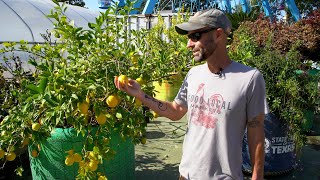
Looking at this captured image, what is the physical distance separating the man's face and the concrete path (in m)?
1.58

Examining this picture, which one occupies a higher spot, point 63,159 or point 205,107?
point 205,107

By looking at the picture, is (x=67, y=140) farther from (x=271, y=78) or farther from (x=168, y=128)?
(x=168, y=128)

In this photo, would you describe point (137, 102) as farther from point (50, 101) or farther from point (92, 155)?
point (50, 101)

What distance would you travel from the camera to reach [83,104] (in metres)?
1.90

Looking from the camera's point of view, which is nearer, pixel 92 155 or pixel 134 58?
pixel 92 155

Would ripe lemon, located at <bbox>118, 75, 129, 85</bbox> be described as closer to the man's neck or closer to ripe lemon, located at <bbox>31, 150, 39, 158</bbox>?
the man's neck

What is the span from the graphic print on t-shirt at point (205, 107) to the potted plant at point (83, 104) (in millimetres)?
412

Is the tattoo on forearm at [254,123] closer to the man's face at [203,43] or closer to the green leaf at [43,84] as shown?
the man's face at [203,43]

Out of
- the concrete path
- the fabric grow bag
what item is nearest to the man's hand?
the fabric grow bag

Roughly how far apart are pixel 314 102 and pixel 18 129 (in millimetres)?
2751

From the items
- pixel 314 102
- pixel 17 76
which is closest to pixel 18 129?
pixel 17 76

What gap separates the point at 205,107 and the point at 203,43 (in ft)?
→ 1.10

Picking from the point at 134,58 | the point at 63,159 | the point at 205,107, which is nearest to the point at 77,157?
the point at 63,159

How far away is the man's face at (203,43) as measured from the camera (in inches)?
67.0
